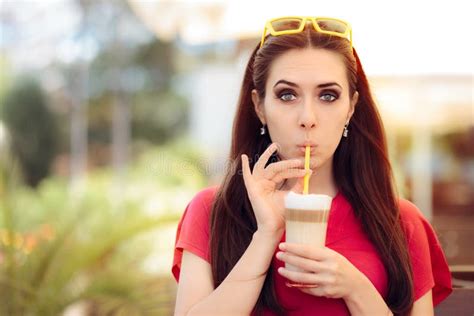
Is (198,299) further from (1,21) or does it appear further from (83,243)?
(1,21)

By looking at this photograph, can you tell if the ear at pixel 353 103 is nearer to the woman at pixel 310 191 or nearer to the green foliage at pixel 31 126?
the woman at pixel 310 191

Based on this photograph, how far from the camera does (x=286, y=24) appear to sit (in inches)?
76.5

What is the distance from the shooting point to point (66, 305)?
4641 millimetres

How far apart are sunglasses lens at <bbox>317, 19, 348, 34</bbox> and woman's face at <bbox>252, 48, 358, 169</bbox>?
0.08 metres

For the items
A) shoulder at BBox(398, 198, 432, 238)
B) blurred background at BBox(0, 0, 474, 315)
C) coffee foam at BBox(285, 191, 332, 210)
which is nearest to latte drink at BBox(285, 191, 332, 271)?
coffee foam at BBox(285, 191, 332, 210)

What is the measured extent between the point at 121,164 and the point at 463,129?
1168 cm

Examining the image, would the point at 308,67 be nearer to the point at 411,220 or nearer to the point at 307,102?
the point at 307,102

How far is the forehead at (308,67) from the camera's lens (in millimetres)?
1833

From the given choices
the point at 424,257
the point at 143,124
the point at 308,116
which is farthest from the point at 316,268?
the point at 143,124

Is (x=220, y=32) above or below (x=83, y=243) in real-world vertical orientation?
above

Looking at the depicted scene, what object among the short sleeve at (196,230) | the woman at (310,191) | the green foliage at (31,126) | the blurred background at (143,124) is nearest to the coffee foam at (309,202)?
the woman at (310,191)

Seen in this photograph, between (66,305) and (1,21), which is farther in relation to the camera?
(1,21)

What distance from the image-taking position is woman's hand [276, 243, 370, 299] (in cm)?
158

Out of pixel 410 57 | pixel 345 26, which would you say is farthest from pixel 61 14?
pixel 345 26
